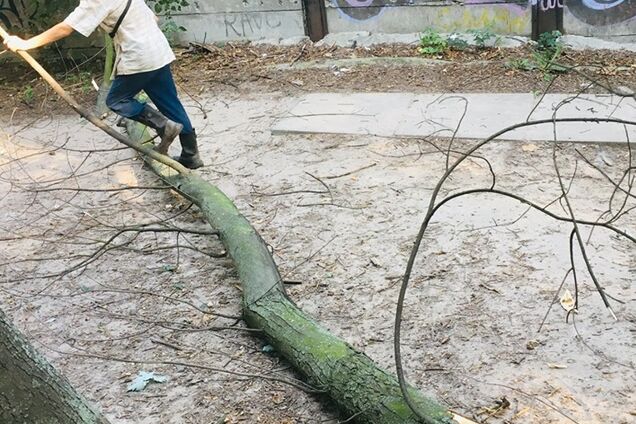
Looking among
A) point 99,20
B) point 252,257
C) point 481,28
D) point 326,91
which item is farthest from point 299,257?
point 481,28

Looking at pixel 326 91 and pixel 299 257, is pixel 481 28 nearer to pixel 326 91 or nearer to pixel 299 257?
pixel 326 91

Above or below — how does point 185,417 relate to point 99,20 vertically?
below

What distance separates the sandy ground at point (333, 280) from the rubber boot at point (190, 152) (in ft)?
0.52

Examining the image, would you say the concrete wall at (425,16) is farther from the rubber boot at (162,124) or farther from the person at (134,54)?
the rubber boot at (162,124)

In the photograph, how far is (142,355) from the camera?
134 inches

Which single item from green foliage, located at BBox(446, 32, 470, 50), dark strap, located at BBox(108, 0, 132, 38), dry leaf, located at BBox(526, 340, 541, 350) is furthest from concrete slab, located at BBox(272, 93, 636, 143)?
dry leaf, located at BBox(526, 340, 541, 350)

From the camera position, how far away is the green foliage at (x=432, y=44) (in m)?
7.38

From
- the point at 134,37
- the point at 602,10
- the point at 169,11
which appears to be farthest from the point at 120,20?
the point at 602,10

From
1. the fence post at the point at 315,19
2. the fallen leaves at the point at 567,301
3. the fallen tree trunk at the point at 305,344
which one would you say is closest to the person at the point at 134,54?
the fallen tree trunk at the point at 305,344

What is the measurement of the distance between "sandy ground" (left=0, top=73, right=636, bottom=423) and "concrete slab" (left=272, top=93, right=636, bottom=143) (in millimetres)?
176

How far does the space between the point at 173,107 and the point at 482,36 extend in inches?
145

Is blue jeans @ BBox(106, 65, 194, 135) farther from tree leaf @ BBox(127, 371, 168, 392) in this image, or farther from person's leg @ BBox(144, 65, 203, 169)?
tree leaf @ BBox(127, 371, 168, 392)

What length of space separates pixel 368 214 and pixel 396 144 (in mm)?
1144

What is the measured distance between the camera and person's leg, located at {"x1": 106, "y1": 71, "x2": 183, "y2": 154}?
4926 millimetres
